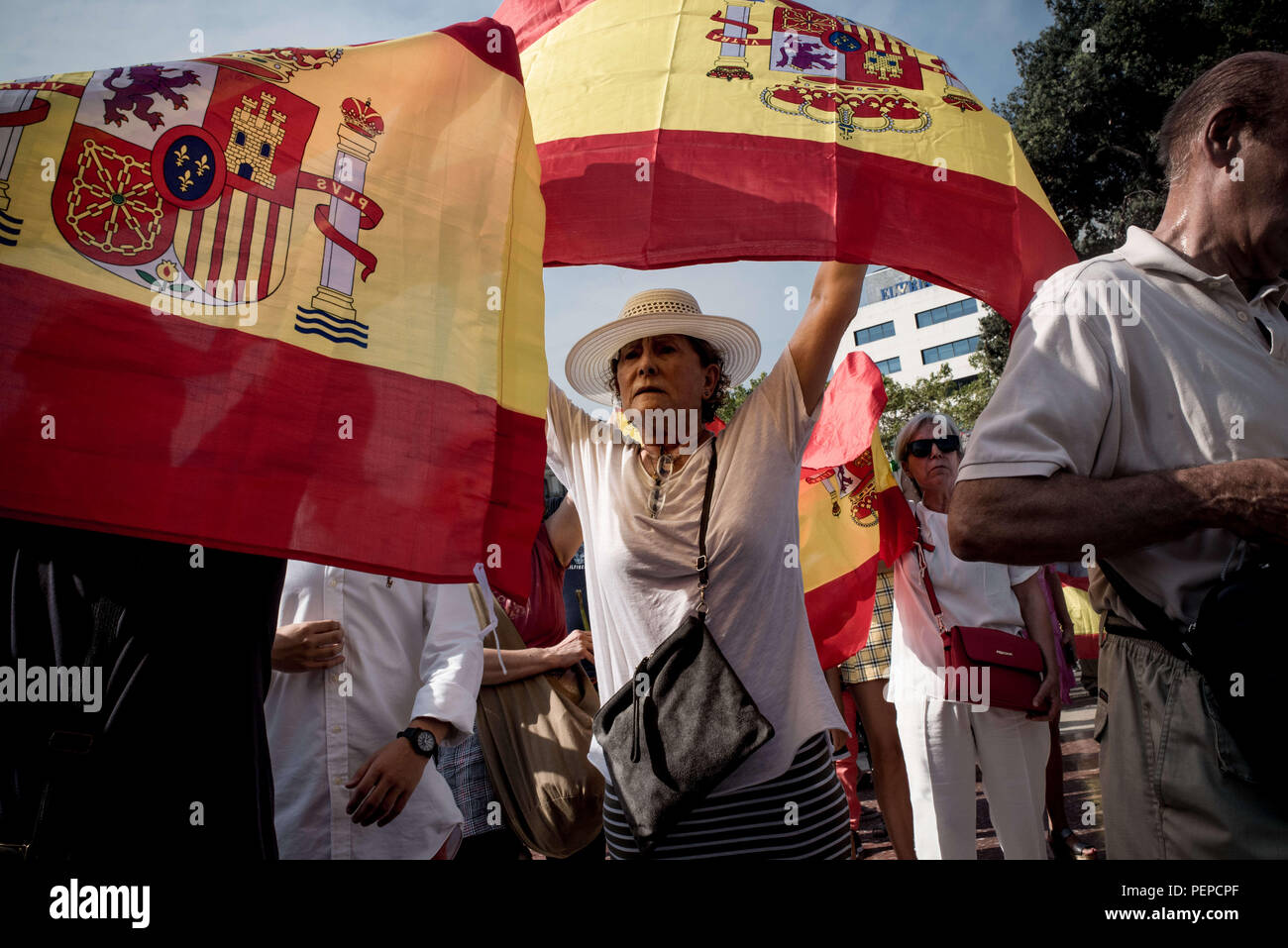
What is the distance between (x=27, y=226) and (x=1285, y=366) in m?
2.26

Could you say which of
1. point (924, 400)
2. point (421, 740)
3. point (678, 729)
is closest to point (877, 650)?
point (678, 729)

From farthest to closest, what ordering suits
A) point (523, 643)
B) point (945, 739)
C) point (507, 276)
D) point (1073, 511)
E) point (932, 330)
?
point (932, 330), point (945, 739), point (523, 643), point (507, 276), point (1073, 511)

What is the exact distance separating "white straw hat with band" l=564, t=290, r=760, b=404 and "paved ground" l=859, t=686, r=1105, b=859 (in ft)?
7.85

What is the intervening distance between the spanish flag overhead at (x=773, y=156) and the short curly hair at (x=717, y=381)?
0.53 metres

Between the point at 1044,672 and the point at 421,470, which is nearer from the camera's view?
the point at 421,470

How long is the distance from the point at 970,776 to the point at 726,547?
2.18 m

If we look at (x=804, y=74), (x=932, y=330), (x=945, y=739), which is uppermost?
(x=932, y=330)

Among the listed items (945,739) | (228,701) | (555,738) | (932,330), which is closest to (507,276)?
(228,701)

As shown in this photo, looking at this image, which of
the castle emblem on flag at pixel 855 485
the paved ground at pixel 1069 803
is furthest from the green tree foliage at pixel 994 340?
the castle emblem on flag at pixel 855 485

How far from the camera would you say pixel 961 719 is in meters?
3.91

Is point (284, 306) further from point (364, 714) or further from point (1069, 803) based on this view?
point (1069, 803)

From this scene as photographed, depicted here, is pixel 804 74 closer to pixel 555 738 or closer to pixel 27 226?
pixel 27 226

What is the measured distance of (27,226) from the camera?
1.61 meters

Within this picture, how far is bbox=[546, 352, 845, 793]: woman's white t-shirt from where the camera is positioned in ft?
7.71
